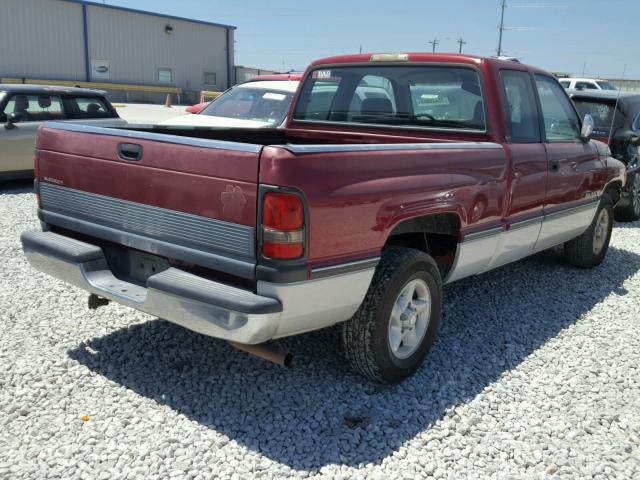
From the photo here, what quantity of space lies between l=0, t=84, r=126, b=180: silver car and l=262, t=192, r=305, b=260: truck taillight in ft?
22.3

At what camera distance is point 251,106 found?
9133 millimetres

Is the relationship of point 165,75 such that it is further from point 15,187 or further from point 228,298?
point 228,298

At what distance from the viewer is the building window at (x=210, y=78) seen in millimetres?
40781

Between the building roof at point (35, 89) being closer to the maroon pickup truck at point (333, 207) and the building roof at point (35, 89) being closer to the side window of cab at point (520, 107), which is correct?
the maroon pickup truck at point (333, 207)

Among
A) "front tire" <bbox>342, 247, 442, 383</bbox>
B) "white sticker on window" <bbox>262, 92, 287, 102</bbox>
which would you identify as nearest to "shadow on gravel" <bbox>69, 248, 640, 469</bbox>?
"front tire" <bbox>342, 247, 442, 383</bbox>

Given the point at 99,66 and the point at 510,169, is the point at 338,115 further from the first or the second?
the point at 99,66

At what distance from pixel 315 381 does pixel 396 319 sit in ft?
2.00

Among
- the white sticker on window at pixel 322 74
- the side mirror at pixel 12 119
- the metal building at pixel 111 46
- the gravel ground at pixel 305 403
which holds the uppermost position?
the metal building at pixel 111 46

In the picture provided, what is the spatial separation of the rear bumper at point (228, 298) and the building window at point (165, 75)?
1473 inches

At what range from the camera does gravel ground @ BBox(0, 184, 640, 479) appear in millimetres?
2885

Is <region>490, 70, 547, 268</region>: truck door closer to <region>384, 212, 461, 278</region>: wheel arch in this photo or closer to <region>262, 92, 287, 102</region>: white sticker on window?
<region>384, 212, 461, 278</region>: wheel arch

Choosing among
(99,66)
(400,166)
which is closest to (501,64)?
(400,166)

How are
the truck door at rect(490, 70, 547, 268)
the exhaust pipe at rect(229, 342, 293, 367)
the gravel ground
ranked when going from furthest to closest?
1. the truck door at rect(490, 70, 547, 268)
2. the exhaust pipe at rect(229, 342, 293, 367)
3. the gravel ground

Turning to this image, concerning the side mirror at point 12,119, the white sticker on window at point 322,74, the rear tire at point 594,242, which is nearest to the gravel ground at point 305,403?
the rear tire at point 594,242
